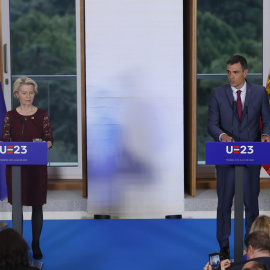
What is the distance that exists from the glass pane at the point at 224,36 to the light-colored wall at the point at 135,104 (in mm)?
795

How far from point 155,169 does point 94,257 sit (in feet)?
4.64

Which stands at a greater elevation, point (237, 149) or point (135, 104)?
point (135, 104)

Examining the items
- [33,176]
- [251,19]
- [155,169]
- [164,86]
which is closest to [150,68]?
[164,86]

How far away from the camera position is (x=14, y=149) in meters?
3.12

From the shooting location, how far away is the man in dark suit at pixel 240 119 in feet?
12.1

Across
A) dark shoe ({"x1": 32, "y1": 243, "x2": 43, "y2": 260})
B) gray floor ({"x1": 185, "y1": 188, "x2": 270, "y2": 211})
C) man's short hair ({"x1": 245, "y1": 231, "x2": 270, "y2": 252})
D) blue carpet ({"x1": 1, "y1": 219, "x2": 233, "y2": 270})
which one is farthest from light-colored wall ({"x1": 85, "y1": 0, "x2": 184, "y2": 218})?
man's short hair ({"x1": 245, "y1": 231, "x2": 270, "y2": 252})

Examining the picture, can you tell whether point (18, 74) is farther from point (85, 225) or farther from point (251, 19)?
point (251, 19)

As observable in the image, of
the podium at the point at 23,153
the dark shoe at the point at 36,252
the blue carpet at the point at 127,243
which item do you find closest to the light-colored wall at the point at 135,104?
the blue carpet at the point at 127,243

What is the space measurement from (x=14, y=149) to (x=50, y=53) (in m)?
2.90

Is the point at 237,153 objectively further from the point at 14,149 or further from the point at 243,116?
the point at 14,149

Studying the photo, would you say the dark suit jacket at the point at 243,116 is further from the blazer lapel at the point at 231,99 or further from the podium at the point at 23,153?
the podium at the point at 23,153

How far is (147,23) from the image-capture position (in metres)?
5.04

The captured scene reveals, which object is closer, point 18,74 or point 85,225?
point 85,225

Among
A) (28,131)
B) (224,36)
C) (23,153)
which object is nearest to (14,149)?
(23,153)
